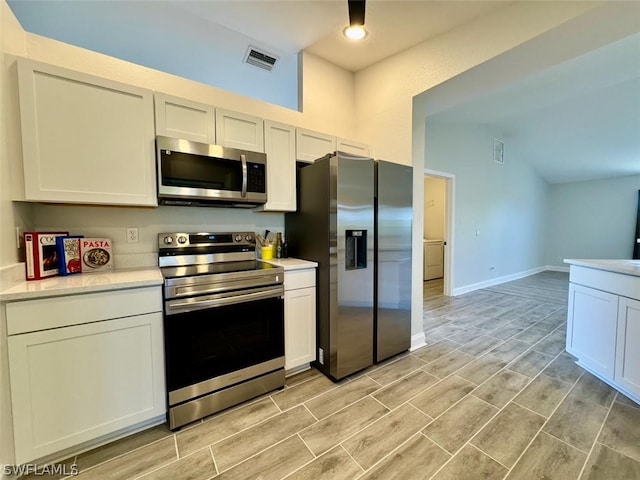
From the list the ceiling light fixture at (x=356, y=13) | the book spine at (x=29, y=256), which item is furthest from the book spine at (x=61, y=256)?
the ceiling light fixture at (x=356, y=13)

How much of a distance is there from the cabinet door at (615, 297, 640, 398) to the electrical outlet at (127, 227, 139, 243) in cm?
370

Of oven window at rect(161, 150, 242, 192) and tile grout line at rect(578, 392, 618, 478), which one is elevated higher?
oven window at rect(161, 150, 242, 192)

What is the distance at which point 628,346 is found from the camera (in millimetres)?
1981

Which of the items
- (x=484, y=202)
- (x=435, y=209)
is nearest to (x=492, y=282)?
(x=484, y=202)

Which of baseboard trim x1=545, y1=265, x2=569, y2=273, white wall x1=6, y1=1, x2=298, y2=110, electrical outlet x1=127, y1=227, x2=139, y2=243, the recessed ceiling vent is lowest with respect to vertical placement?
baseboard trim x1=545, y1=265, x2=569, y2=273

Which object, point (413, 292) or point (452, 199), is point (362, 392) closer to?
point (413, 292)

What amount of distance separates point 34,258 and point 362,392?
90.1 inches

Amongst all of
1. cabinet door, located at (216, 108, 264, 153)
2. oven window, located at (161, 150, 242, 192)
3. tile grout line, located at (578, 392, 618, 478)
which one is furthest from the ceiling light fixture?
tile grout line, located at (578, 392, 618, 478)

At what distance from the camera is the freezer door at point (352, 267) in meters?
2.14

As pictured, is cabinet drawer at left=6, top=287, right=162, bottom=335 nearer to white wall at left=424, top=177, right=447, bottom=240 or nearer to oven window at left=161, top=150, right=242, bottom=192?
oven window at left=161, top=150, right=242, bottom=192

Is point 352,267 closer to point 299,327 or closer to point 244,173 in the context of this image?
point 299,327

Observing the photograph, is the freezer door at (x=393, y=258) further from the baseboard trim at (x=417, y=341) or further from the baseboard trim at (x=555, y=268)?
the baseboard trim at (x=555, y=268)

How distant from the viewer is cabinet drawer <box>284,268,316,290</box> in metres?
2.13

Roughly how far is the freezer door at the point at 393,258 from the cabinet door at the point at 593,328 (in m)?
1.48
